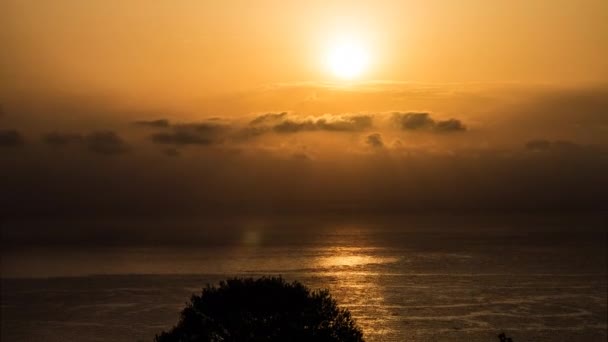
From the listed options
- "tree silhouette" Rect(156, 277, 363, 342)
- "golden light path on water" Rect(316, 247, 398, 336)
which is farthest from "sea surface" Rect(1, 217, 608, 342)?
"tree silhouette" Rect(156, 277, 363, 342)

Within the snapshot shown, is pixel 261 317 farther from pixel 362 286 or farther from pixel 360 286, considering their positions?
pixel 360 286

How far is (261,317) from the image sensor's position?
27.5 m

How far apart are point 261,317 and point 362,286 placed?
7101cm

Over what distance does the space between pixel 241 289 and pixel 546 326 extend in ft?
161

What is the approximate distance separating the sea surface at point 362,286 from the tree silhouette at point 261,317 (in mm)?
34359

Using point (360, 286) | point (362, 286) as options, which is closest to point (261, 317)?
point (362, 286)

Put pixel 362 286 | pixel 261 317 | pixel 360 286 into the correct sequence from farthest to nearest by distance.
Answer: pixel 360 286 < pixel 362 286 < pixel 261 317

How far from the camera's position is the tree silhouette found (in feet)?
88.4

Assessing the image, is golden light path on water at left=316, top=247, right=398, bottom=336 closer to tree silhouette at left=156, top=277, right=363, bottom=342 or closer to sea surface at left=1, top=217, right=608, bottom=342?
sea surface at left=1, top=217, right=608, bottom=342

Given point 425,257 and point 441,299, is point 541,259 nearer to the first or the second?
point 425,257

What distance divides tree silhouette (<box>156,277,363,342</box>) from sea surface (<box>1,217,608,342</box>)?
34.4 m

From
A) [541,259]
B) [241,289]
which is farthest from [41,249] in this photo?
[241,289]

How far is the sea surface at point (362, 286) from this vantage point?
6838cm

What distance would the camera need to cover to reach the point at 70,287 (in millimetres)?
103250
